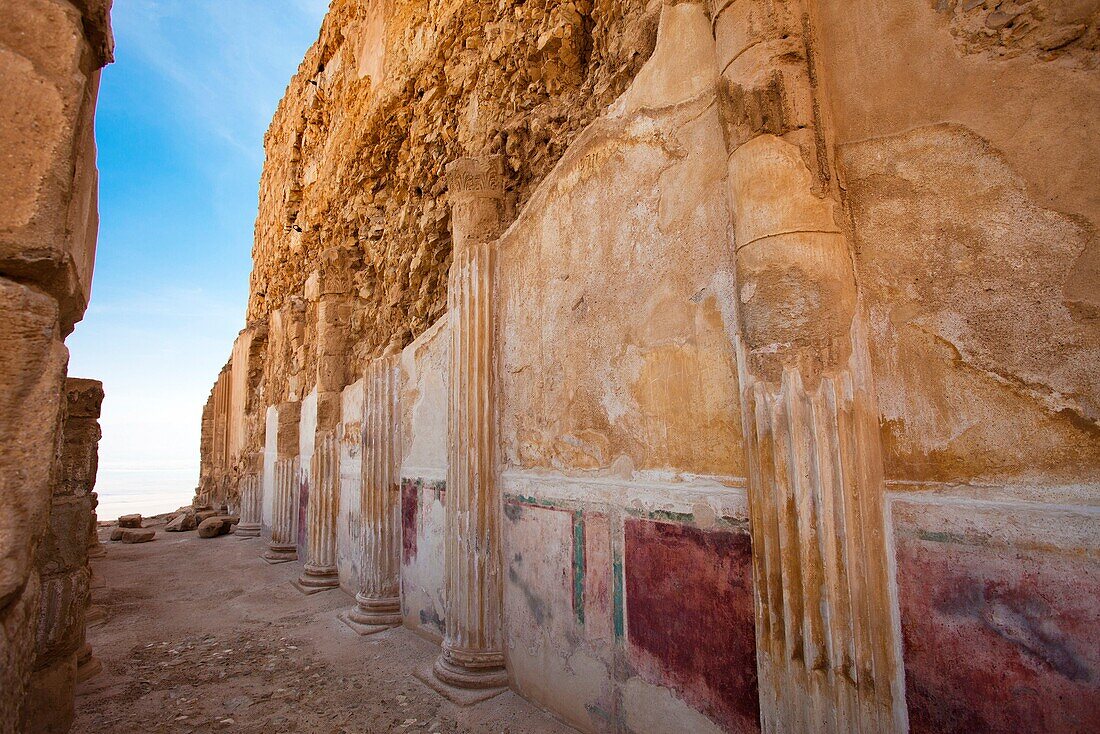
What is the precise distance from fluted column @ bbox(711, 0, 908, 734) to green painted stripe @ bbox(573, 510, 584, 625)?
1.22 metres

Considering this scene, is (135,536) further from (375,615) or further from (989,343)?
(989,343)

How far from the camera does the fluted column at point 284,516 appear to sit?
889 centimetres

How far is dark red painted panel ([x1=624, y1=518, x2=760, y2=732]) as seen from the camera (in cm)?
230

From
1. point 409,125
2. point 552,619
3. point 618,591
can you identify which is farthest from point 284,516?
point 618,591

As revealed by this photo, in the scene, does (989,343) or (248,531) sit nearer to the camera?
(989,343)

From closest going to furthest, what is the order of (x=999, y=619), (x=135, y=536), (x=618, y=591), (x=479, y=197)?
(x=999, y=619)
(x=618, y=591)
(x=479, y=197)
(x=135, y=536)

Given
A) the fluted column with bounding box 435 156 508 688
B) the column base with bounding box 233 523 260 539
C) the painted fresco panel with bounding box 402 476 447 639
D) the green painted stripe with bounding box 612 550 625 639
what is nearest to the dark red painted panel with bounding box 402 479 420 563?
the painted fresco panel with bounding box 402 476 447 639

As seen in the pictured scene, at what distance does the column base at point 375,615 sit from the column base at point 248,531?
22.5 feet

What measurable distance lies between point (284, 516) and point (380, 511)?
4.59 meters

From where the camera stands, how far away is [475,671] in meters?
3.81

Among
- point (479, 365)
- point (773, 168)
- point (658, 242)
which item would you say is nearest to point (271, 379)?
point (479, 365)

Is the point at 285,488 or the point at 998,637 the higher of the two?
the point at 998,637

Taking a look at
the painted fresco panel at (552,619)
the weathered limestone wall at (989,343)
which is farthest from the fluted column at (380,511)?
the weathered limestone wall at (989,343)

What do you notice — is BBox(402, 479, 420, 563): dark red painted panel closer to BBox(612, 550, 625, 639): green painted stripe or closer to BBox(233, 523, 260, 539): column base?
BBox(612, 550, 625, 639): green painted stripe
